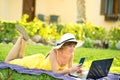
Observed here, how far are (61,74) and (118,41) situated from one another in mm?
7905

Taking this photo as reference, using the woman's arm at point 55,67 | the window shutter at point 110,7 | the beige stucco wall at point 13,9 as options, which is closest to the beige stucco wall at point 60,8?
the beige stucco wall at point 13,9

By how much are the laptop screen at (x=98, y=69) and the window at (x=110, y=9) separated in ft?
35.9

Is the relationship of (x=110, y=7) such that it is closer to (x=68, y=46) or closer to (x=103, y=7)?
(x=103, y=7)

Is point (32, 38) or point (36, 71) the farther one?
point (32, 38)

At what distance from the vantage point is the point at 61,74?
6.72 metres

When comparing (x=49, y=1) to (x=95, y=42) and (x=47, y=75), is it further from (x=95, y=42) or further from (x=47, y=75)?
(x=47, y=75)

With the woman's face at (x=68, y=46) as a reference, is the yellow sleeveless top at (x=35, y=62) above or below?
below

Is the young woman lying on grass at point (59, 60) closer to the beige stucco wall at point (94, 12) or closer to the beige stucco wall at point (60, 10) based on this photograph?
the beige stucco wall at point (60, 10)

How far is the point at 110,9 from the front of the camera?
1858cm

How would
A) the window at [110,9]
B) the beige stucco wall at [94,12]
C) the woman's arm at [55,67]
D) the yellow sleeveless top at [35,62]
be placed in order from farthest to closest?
the beige stucco wall at [94,12] → the window at [110,9] → the yellow sleeveless top at [35,62] → the woman's arm at [55,67]

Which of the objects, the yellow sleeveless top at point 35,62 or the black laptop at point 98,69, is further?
the yellow sleeveless top at point 35,62

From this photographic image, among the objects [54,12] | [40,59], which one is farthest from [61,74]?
[54,12]

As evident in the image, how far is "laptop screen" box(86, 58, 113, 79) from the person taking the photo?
6757 mm

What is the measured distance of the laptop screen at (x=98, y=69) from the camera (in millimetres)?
6757
